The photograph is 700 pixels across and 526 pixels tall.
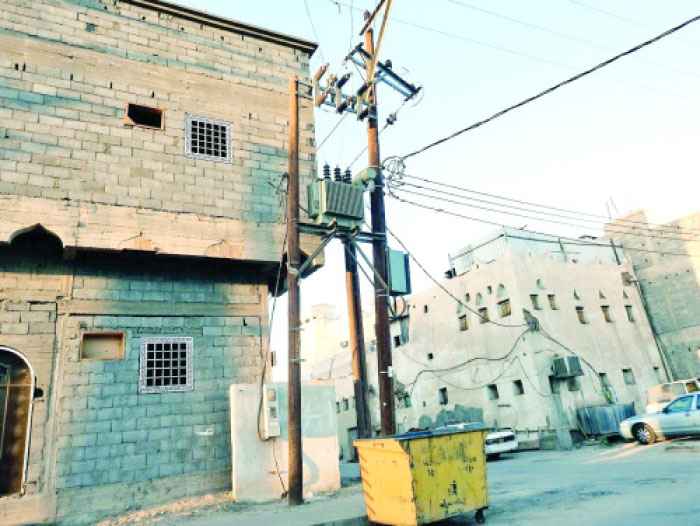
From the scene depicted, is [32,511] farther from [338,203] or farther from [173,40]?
[173,40]

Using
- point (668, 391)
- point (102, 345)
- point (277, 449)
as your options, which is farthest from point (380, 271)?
point (668, 391)

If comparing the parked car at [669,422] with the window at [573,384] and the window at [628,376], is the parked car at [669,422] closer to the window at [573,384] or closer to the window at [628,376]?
the window at [573,384]

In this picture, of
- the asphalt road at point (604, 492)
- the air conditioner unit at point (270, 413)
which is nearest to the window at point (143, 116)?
the air conditioner unit at point (270, 413)

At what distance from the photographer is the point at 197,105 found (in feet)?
40.8

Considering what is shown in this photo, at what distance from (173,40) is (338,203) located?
20.7 feet

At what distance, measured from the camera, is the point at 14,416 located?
955cm

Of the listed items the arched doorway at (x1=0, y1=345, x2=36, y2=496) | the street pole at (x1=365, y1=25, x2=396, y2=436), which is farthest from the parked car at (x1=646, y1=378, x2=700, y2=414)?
the arched doorway at (x1=0, y1=345, x2=36, y2=496)

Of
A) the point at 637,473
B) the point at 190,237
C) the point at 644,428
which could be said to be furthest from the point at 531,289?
the point at 190,237

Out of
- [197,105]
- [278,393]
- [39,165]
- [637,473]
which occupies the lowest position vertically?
[637,473]

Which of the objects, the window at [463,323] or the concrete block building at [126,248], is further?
the window at [463,323]

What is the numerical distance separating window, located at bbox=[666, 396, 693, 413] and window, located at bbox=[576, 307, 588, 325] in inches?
311

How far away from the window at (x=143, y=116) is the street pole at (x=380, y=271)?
517 centimetres

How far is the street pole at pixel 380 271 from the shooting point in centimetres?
1027

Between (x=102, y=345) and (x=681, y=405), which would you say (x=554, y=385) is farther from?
(x=102, y=345)
